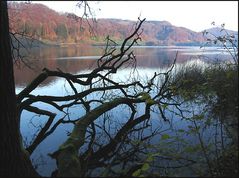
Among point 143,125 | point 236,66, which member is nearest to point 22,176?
point 236,66

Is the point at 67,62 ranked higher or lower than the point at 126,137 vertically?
lower

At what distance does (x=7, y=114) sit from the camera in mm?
2191

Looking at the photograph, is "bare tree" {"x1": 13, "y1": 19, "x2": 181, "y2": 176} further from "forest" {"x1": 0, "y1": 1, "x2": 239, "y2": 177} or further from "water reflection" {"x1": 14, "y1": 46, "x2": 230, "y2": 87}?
"water reflection" {"x1": 14, "y1": 46, "x2": 230, "y2": 87}

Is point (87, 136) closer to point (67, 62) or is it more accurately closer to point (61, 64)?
point (61, 64)

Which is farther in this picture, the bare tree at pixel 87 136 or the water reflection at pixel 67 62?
the water reflection at pixel 67 62

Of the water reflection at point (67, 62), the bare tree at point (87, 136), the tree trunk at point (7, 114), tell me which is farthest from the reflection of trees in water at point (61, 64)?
the tree trunk at point (7, 114)

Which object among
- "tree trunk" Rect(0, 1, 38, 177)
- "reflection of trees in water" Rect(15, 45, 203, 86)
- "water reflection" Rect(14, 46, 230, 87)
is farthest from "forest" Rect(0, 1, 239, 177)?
"reflection of trees in water" Rect(15, 45, 203, 86)

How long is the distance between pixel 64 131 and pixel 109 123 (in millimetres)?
964

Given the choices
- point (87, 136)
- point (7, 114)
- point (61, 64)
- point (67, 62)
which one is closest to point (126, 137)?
point (87, 136)

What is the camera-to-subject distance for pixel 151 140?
179 inches

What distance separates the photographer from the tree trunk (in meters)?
2.13

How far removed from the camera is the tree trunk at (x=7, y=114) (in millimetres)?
2129

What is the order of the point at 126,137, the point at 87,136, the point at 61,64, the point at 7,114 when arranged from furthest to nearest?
the point at 61,64, the point at 87,136, the point at 126,137, the point at 7,114

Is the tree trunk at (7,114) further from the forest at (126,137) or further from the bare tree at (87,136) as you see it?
the bare tree at (87,136)
